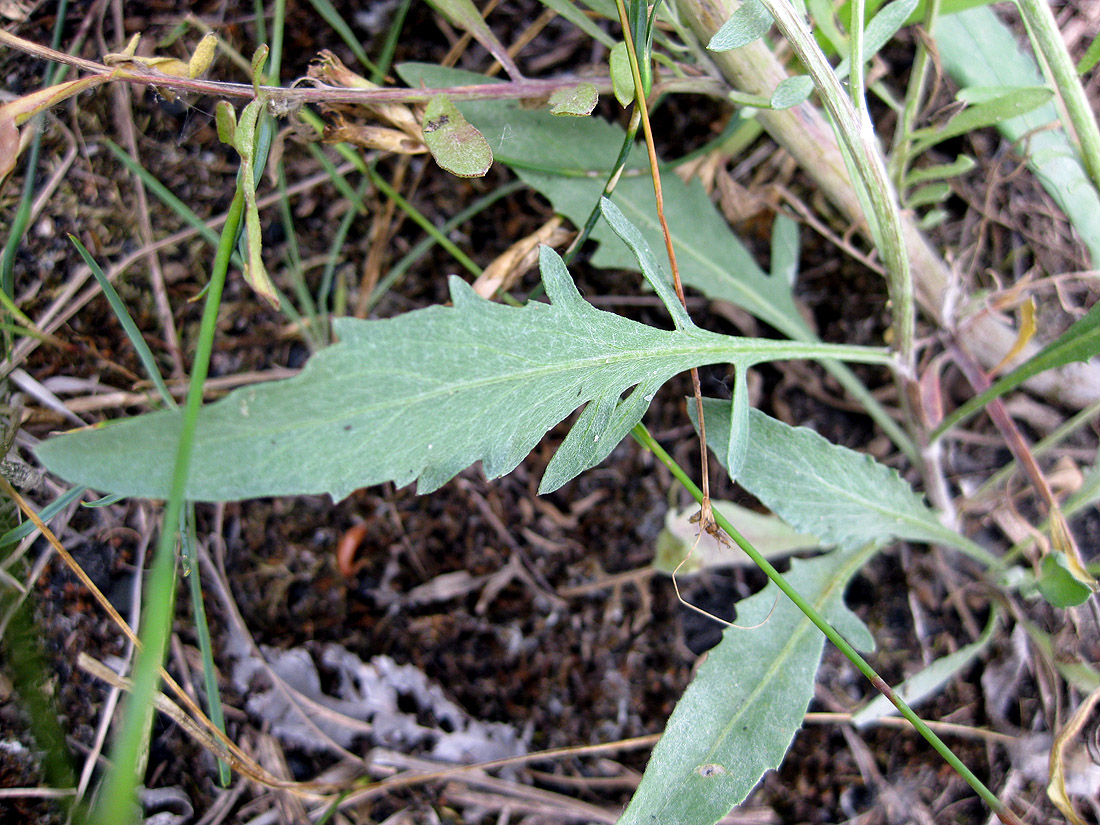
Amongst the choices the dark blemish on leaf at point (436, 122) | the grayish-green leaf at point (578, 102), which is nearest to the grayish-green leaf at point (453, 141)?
the dark blemish on leaf at point (436, 122)

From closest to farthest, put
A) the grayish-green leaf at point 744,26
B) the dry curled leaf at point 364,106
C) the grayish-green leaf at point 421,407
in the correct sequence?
the grayish-green leaf at point 421,407 → the grayish-green leaf at point 744,26 → the dry curled leaf at point 364,106

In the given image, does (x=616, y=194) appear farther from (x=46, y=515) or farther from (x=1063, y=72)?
(x=46, y=515)

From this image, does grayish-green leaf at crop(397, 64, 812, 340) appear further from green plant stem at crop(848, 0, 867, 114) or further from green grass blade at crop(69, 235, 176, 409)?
green grass blade at crop(69, 235, 176, 409)

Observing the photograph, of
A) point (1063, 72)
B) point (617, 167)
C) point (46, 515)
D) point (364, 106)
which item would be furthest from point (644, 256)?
point (46, 515)

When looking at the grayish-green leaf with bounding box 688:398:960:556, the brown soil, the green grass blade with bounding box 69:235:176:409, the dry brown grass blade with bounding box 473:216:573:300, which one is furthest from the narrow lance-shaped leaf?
the green grass blade with bounding box 69:235:176:409

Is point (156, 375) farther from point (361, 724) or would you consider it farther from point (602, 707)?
point (602, 707)

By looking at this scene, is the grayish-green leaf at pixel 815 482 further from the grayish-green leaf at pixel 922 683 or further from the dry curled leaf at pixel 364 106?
the dry curled leaf at pixel 364 106
